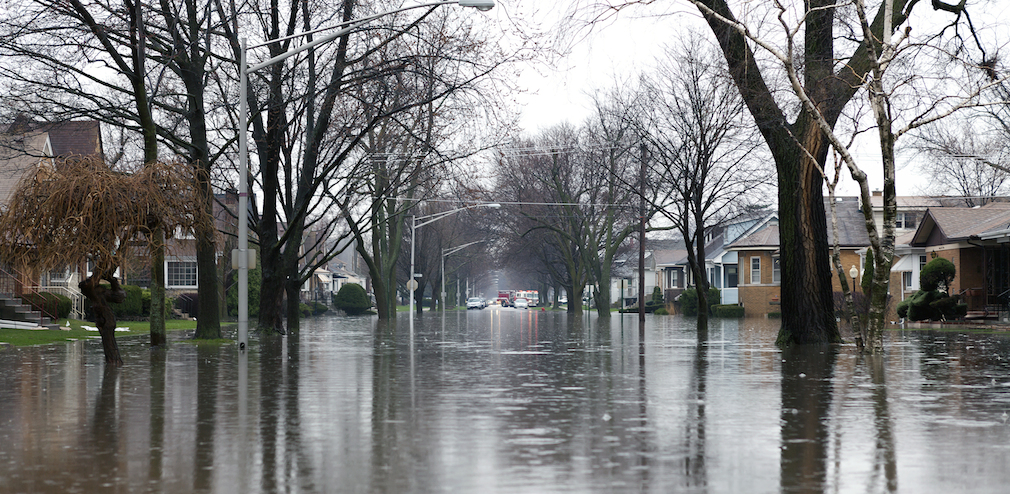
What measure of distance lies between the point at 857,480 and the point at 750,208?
3843 centimetres

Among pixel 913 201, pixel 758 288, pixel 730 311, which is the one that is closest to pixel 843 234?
pixel 758 288

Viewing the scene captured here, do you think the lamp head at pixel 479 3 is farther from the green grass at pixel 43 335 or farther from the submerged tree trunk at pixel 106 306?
the green grass at pixel 43 335

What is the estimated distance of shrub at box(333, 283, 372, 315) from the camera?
8069 centimetres

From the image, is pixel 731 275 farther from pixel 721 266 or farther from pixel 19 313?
pixel 19 313

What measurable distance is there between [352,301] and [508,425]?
70.6m

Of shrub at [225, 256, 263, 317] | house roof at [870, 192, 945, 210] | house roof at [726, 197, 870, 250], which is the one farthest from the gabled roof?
shrub at [225, 256, 263, 317]

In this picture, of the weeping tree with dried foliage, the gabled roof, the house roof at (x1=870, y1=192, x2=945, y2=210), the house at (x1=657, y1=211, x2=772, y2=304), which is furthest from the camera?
the house roof at (x1=870, y1=192, x2=945, y2=210)

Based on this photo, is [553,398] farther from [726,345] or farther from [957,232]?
[957,232]

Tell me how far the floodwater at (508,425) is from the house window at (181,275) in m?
53.6

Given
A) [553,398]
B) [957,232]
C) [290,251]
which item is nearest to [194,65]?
[290,251]

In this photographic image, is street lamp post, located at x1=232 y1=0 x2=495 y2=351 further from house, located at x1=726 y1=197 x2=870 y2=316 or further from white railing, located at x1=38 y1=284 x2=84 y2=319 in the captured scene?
house, located at x1=726 y1=197 x2=870 y2=316

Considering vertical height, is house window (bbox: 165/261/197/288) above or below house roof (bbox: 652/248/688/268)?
below

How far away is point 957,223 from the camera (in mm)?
46938

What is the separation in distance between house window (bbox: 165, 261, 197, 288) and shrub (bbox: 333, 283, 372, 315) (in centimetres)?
1203
